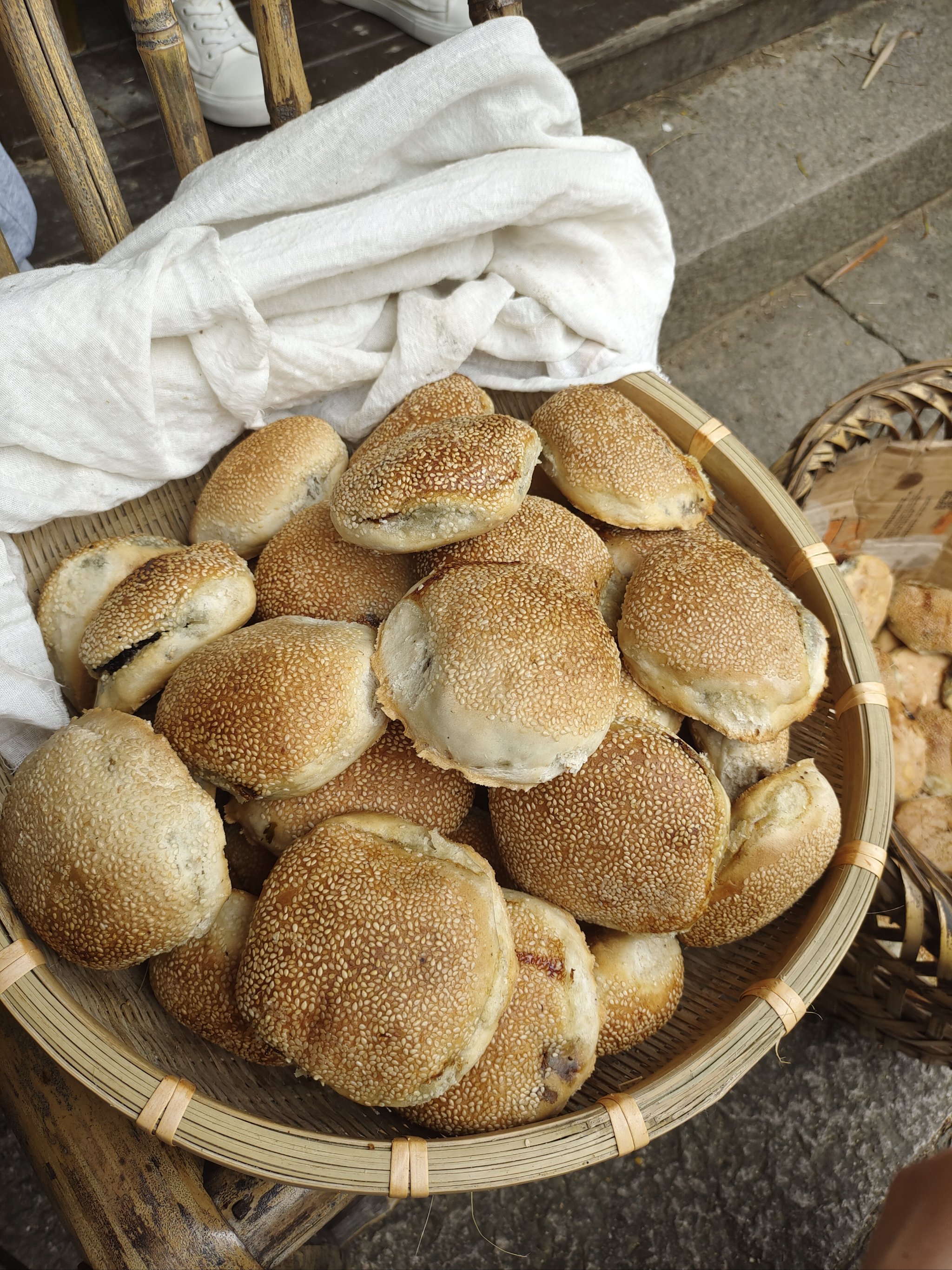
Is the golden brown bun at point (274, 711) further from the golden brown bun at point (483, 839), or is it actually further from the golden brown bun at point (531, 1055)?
the golden brown bun at point (531, 1055)

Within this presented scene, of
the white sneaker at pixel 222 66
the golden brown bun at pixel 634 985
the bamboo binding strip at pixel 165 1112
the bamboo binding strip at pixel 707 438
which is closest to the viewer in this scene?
the bamboo binding strip at pixel 165 1112

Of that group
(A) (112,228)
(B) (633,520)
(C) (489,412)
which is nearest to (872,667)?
(B) (633,520)

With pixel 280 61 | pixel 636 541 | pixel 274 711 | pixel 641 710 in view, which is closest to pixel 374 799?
pixel 274 711

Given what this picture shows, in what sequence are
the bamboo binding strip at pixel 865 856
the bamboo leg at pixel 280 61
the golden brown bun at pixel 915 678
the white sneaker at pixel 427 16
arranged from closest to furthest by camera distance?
the bamboo binding strip at pixel 865 856 < the bamboo leg at pixel 280 61 < the golden brown bun at pixel 915 678 < the white sneaker at pixel 427 16

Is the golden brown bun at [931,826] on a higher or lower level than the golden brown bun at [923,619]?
lower

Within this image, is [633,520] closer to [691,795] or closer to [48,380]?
[691,795]

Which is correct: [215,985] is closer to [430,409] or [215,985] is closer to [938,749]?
[430,409]

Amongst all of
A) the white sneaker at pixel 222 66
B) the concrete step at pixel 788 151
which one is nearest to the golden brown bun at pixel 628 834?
the concrete step at pixel 788 151
